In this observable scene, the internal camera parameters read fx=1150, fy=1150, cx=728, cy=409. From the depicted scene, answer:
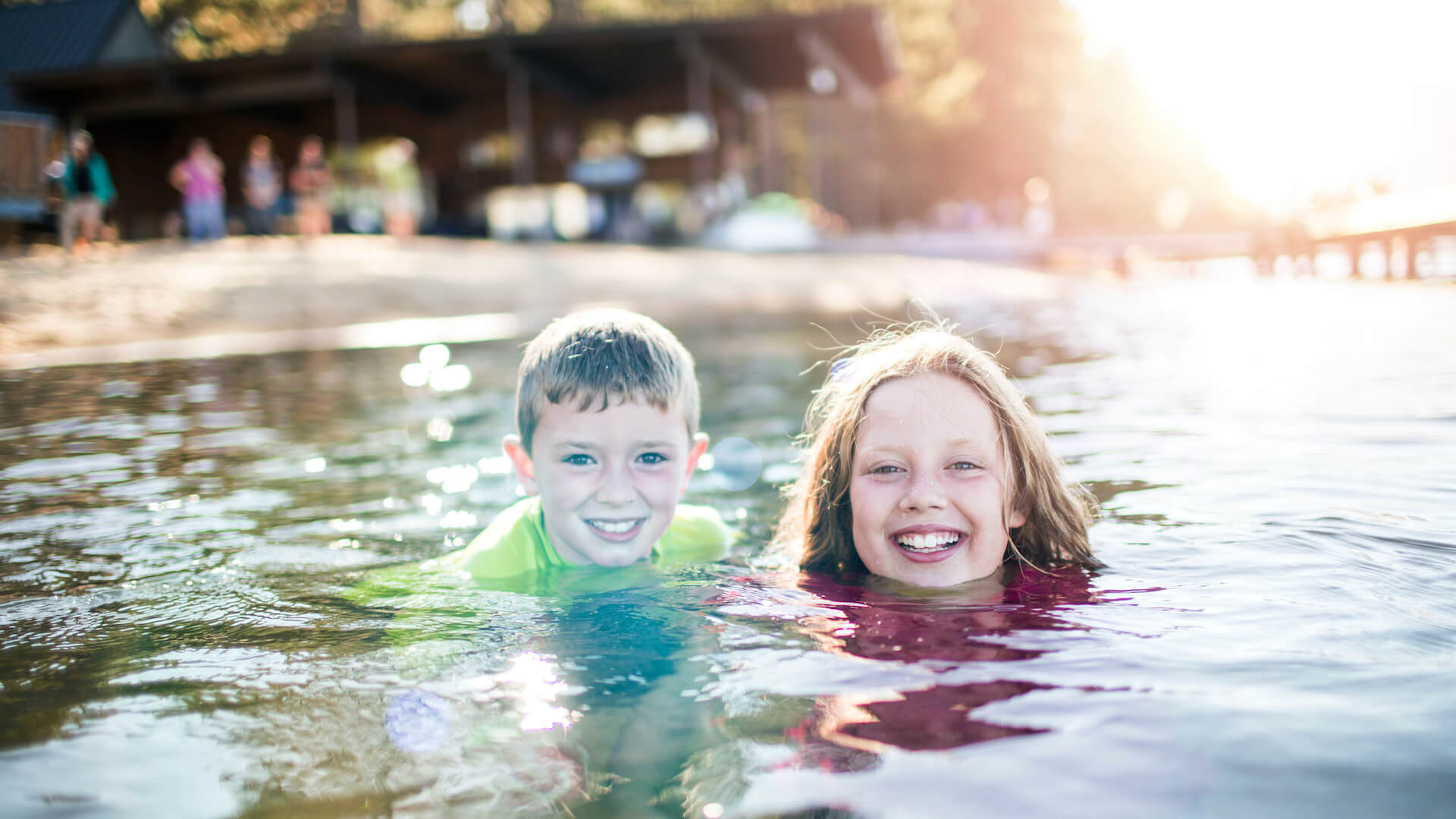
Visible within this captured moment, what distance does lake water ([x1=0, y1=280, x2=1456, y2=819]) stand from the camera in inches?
81.1

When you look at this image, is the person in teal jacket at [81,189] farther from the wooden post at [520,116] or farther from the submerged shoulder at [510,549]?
the submerged shoulder at [510,549]

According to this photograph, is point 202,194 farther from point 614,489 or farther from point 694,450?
point 614,489

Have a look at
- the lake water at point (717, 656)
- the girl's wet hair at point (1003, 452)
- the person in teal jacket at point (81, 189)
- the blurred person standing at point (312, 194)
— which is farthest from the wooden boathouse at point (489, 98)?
the girl's wet hair at point (1003, 452)

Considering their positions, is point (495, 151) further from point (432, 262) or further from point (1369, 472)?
point (1369, 472)

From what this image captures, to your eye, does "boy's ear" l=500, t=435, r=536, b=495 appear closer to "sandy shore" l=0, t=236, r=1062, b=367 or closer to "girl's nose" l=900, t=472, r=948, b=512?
"girl's nose" l=900, t=472, r=948, b=512

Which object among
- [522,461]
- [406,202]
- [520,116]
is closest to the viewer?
[522,461]

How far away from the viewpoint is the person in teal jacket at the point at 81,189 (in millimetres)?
16250

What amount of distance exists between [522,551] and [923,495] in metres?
1.35

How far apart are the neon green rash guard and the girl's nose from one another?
0.88 meters

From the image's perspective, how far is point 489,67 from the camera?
902 inches

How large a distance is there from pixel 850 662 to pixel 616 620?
2.38ft

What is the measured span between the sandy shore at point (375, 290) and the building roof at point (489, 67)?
Answer: 12.4 feet

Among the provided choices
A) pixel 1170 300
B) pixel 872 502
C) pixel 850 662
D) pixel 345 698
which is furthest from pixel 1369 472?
pixel 1170 300

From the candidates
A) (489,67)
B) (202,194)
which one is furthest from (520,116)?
(202,194)
